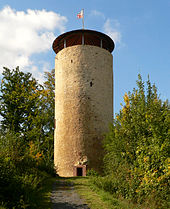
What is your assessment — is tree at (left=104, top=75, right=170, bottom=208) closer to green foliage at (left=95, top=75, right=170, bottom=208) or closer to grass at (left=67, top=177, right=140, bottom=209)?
green foliage at (left=95, top=75, right=170, bottom=208)

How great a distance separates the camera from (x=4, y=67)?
20281 mm

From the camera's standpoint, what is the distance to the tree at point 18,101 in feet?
62.4

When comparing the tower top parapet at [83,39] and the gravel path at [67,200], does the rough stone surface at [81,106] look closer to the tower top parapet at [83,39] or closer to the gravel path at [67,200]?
the tower top parapet at [83,39]

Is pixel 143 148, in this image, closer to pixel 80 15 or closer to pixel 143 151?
pixel 143 151

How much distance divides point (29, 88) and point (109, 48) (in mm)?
7387

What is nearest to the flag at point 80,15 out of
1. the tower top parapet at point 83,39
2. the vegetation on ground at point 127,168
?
the tower top parapet at point 83,39

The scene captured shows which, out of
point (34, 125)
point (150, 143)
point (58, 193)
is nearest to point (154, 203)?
point (150, 143)

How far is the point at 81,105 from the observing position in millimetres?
15820

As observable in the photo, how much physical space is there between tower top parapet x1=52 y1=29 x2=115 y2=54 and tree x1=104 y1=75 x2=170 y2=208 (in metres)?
8.40

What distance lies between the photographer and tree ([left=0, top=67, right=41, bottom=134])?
19.0 metres

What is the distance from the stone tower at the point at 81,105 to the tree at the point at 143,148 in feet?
18.2

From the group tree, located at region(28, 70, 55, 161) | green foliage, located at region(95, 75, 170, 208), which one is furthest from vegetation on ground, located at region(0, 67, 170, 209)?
tree, located at region(28, 70, 55, 161)

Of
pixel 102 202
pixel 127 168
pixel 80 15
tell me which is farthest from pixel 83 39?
pixel 102 202

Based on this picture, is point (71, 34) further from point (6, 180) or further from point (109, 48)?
point (6, 180)
